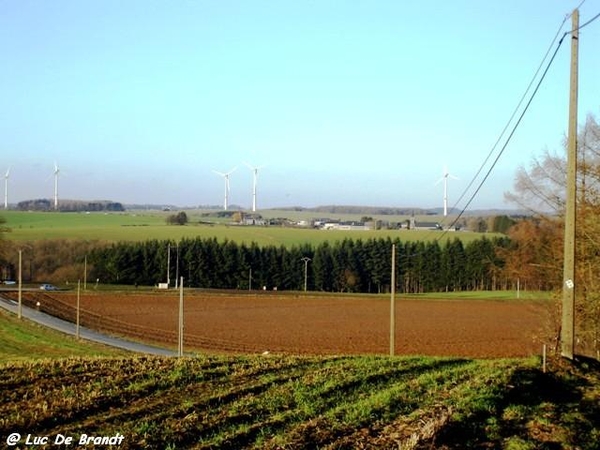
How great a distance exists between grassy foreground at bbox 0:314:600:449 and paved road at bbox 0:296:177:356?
2186 centimetres

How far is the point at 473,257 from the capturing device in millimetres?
93062

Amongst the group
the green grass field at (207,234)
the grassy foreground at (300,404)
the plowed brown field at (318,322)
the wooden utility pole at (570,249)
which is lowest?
the plowed brown field at (318,322)

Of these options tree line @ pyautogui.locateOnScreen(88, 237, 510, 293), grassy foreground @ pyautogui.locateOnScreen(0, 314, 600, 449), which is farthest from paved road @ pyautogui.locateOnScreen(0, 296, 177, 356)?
tree line @ pyautogui.locateOnScreen(88, 237, 510, 293)

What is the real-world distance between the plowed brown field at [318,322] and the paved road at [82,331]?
1.80 m

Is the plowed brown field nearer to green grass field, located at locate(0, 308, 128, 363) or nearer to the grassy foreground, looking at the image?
green grass field, located at locate(0, 308, 128, 363)

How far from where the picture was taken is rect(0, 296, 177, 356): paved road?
35000 millimetres

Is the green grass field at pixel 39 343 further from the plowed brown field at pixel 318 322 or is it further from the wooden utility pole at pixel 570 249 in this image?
the wooden utility pole at pixel 570 249

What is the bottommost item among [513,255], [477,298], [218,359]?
[477,298]

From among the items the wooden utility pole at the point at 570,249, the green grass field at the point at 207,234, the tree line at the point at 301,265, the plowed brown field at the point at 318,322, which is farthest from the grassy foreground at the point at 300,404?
the green grass field at the point at 207,234

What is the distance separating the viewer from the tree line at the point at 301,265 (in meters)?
92.8

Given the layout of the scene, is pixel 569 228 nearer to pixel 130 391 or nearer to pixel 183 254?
pixel 130 391

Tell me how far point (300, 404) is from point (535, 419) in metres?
2.98

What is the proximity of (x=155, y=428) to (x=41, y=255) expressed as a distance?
9832cm

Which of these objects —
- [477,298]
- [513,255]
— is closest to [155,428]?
[513,255]
